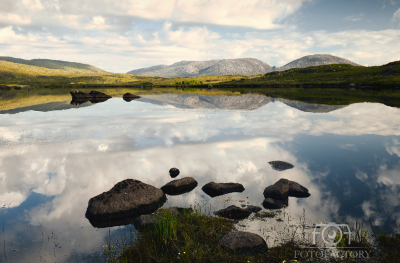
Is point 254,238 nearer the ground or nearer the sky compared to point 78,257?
nearer the sky

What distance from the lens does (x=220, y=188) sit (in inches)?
590

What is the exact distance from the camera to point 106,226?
469 inches

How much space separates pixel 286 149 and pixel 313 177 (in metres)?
6.62

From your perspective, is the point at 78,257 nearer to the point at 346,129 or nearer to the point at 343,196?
the point at 343,196

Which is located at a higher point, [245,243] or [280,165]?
[245,243]

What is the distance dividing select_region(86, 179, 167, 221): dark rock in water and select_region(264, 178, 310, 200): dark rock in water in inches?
238

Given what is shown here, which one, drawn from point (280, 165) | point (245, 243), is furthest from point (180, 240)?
point (280, 165)

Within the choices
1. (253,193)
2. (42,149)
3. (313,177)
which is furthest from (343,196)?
(42,149)

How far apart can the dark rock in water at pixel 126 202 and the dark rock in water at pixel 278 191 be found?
5920 millimetres

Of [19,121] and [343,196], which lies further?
[19,121]

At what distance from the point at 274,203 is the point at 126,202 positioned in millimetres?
7808

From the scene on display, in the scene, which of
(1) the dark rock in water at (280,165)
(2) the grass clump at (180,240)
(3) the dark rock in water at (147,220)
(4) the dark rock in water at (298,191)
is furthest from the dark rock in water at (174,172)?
(4) the dark rock in water at (298,191)

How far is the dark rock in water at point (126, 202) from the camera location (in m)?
12.6

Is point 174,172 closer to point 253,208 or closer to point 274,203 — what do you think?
point 253,208
